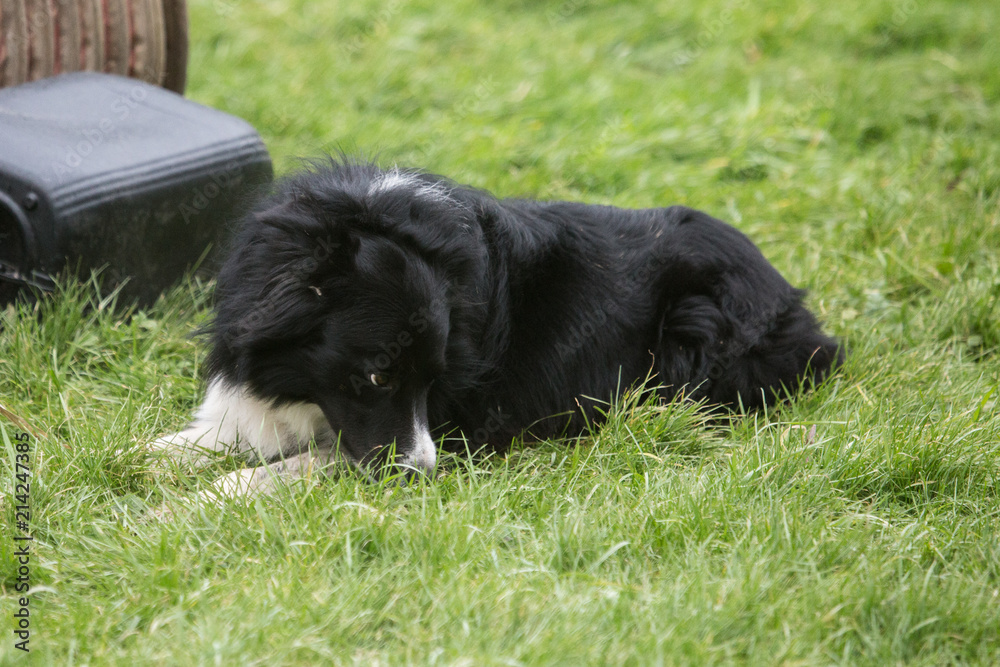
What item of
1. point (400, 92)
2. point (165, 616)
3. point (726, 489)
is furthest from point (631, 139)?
point (165, 616)

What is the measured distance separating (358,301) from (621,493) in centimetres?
99

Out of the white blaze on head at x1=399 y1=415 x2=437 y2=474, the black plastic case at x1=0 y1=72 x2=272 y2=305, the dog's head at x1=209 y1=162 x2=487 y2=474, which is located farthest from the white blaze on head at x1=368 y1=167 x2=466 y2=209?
the black plastic case at x1=0 y1=72 x2=272 y2=305

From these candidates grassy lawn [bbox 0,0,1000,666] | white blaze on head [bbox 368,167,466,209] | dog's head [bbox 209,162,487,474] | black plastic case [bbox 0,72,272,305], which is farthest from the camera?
black plastic case [bbox 0,72,272,305]

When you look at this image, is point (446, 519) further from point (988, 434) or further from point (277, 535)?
point (988, 434)

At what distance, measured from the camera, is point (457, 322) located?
3010 millimetres

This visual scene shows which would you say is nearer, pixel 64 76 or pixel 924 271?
pixel 64 76

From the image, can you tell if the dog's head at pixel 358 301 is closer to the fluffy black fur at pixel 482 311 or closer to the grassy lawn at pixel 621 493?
the fluffy black fur at pixel 482 311

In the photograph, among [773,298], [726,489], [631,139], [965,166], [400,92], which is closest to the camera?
[726,489]

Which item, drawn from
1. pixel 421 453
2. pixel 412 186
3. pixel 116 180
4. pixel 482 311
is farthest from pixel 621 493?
pixel 116 180

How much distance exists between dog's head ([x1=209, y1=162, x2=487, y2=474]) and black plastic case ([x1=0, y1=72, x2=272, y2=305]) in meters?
0.79

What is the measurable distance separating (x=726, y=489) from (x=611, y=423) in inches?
21.7

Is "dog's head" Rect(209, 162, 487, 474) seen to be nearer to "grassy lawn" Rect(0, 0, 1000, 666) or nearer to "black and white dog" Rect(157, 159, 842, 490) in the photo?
"black and white dog" Rect(157, 159, 842, 490)

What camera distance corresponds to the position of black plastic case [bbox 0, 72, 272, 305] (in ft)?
11.8

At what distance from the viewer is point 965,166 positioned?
5.63m
